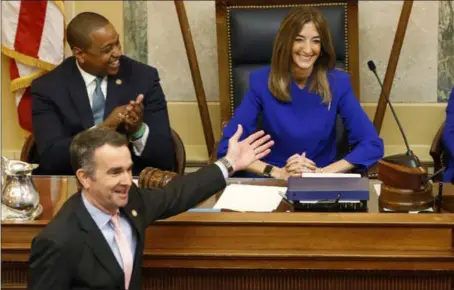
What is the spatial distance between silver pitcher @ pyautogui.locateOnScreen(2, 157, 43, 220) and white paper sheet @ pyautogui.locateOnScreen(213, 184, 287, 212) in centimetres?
54

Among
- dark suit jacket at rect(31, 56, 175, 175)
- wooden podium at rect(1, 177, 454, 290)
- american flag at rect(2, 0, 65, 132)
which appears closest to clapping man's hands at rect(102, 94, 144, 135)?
dark suit jacket at rect(31, 56, 175, 175)

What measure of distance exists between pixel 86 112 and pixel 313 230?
150 centimetres

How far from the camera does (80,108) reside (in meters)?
3.85

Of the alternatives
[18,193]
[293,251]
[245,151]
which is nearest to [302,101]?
[245,151]

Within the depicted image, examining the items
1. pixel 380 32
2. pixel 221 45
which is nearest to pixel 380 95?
pixel 380 32

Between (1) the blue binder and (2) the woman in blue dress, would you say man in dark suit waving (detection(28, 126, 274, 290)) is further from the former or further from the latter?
(2) the woman in blue dress

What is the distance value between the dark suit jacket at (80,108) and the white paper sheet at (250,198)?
80cm

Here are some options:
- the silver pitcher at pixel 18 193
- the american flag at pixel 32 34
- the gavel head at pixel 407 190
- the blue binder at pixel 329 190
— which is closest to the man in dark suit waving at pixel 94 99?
the american flag at pixel 32 34

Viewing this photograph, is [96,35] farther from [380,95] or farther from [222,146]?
[380,95]

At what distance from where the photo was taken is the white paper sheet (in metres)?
2.83

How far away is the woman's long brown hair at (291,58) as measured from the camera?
3.77 metres

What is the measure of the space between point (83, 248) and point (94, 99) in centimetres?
160

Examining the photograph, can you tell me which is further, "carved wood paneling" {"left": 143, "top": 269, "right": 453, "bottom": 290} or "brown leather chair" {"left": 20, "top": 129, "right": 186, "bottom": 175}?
"brown leather chair" {"left": 20, "top": 129, "right": 186, "bottom": 175}

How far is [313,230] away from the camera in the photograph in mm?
2646
